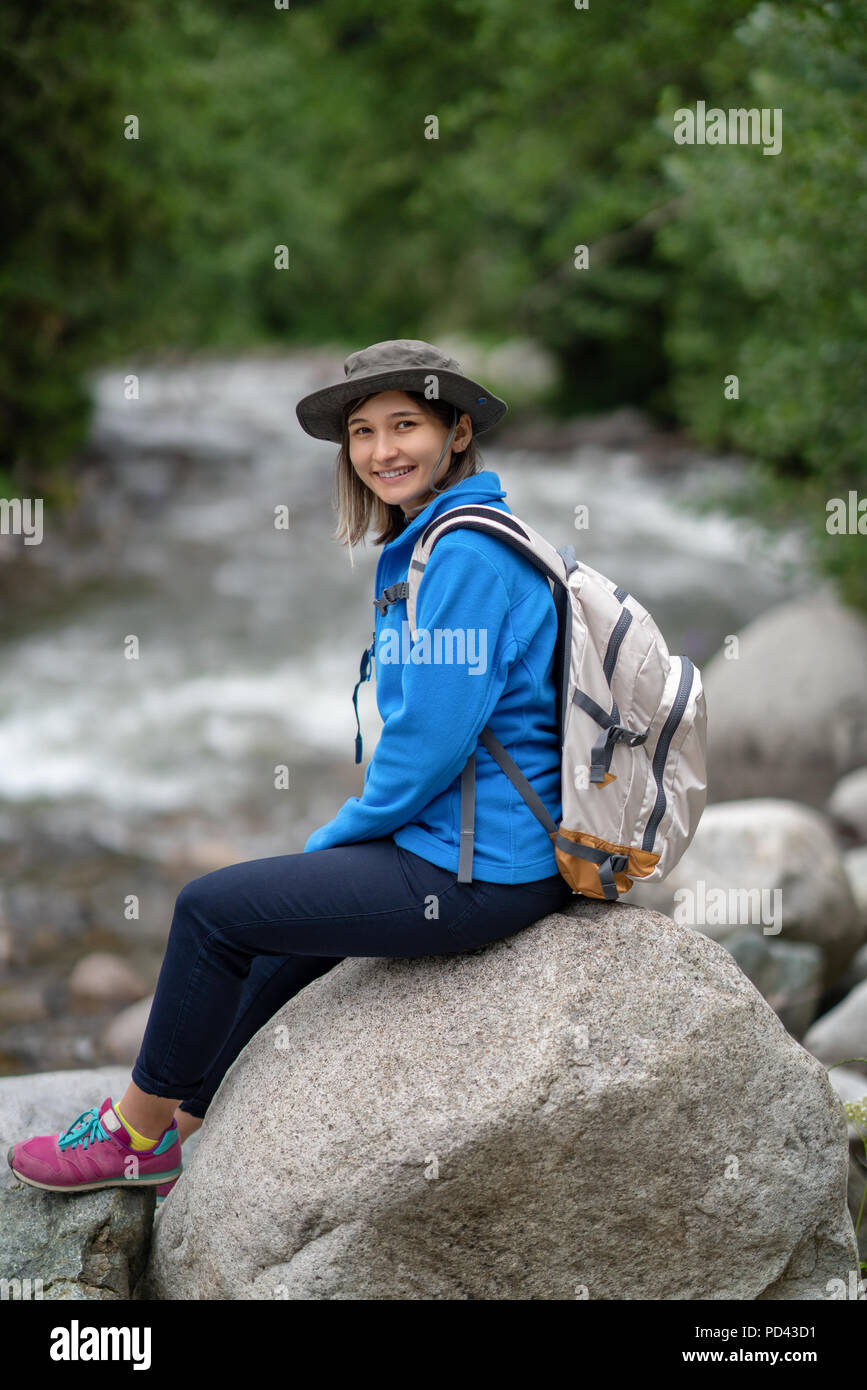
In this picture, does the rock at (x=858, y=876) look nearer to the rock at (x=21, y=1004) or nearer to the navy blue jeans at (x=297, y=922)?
the navy blue jeans at (x=297, y=922)

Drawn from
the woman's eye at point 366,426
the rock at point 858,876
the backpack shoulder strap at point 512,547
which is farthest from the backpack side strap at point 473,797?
the rock at point 858,876

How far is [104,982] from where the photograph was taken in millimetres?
5945

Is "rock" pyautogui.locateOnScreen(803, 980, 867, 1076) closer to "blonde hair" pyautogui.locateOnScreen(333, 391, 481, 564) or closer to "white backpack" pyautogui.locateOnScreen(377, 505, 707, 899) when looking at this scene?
"white backpack" pyautogui.locateOnScreen(377, 505, 707, 899)

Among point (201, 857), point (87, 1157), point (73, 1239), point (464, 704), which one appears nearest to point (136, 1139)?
point (87, 1157)

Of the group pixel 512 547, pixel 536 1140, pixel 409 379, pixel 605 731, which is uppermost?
pixel 409 379

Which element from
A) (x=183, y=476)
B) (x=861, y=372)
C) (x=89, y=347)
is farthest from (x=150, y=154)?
(x=861, y=372)

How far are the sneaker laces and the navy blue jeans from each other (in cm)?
20

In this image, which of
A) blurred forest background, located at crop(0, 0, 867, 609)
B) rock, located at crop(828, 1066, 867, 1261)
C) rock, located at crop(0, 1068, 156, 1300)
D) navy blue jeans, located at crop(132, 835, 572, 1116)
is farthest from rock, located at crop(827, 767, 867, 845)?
rock, located at crop(0, 1068, 156, 1300)

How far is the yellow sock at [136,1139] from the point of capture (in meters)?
2.91

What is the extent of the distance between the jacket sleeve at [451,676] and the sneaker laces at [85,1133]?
1.19 meters

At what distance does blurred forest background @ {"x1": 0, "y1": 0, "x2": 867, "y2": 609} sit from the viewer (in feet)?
25.7

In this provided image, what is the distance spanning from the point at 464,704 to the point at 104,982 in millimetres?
4074

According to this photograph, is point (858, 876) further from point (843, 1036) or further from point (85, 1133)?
point (85, 1133)

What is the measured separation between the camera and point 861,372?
8.33 metres
